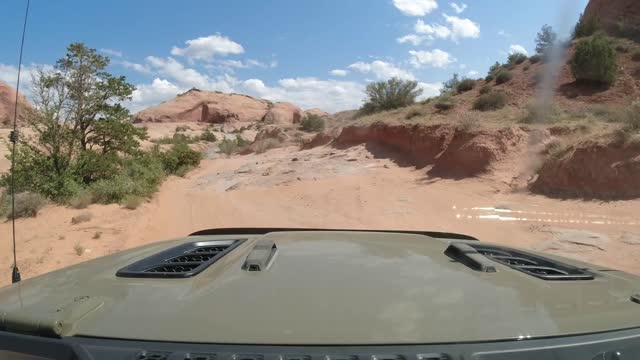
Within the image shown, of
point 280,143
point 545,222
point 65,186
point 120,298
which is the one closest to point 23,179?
point 65,186

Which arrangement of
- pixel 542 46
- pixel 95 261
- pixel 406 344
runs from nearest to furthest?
pixel 406 344 < pixel 95 261 < pixel 542 46

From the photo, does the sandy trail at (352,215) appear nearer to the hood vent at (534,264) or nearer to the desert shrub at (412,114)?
the desert shrub at (412,114)

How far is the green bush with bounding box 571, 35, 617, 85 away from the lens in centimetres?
2841

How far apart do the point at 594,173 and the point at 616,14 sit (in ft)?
108

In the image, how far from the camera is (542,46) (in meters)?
32.8

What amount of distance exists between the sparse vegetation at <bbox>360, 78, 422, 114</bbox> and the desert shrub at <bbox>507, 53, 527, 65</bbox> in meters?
9.43

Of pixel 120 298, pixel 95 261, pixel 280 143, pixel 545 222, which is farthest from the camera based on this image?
pixel 280 143

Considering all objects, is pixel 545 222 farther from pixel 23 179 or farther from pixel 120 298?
pixel 23 179

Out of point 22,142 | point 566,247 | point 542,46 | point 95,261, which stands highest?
point 542,46

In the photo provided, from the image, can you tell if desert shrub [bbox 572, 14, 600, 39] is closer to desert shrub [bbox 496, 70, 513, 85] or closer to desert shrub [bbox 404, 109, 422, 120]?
desert shrub [bbox 496, 70, 513, 85]

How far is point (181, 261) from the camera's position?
2.29 meters

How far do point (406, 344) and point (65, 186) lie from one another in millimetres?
14297

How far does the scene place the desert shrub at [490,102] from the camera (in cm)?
2638

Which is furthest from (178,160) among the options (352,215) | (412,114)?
(352,215)
